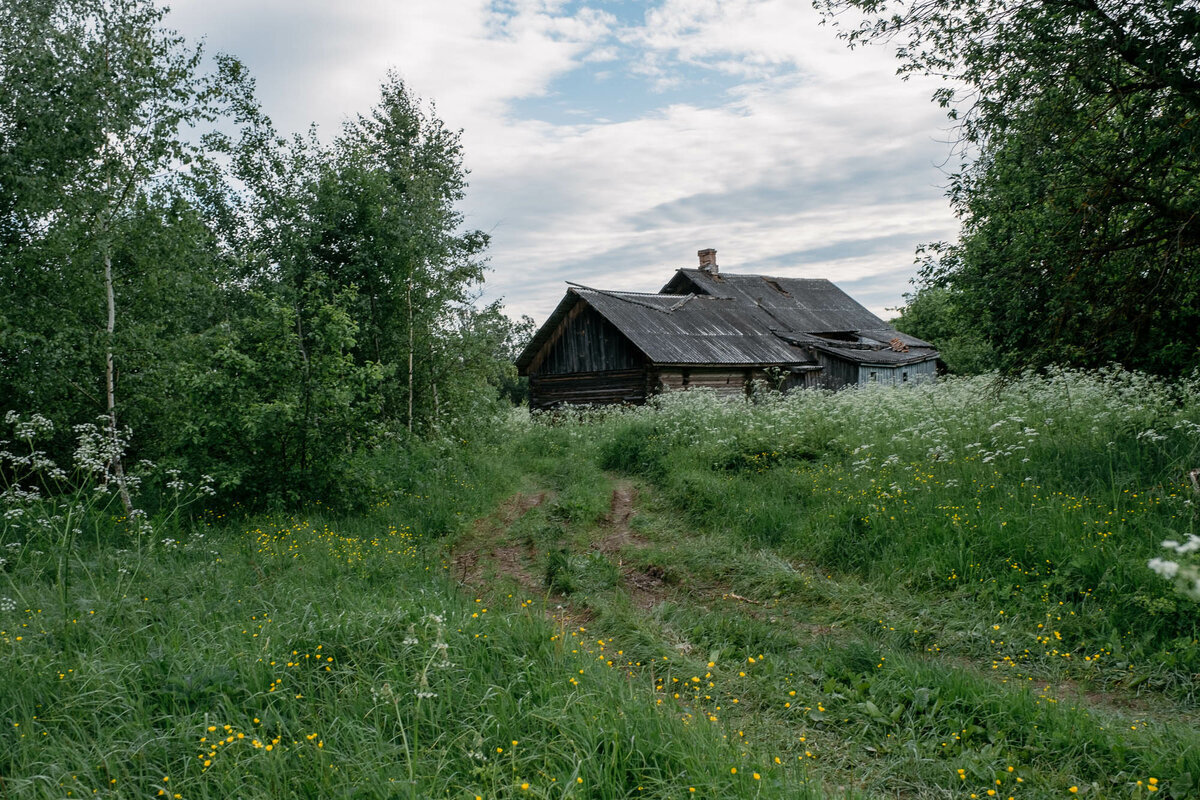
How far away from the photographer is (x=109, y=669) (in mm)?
4238

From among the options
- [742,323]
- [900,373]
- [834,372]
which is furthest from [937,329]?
[742,323]

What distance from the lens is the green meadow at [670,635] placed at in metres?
3.60

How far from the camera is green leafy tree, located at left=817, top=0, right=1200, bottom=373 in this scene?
25.0 ft

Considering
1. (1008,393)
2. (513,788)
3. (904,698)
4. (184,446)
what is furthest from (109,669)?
(1008,393)

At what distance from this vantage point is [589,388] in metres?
24.5

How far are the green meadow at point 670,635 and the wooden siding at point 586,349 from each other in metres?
13.2

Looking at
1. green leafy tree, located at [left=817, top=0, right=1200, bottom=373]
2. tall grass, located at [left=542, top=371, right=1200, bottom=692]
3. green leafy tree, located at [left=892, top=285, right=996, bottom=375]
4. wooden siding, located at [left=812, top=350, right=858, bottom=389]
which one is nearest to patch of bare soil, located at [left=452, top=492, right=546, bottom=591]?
tall grass, located at [left=542, top=371, right=1200, bottom=692]

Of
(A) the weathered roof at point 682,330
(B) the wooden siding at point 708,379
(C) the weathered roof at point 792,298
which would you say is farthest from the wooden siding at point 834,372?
(C) the weathered roof at point 792,298

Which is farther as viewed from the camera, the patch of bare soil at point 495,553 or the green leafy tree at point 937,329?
the green leafy tree at point 937,329

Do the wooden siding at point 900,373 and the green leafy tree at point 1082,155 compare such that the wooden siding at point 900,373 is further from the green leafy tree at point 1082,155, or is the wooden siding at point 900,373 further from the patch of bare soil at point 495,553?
the patch of bare soil at point 495,553

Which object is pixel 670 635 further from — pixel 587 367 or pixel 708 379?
pixel 587 367

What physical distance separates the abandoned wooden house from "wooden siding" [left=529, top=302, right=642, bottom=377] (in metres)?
0.03

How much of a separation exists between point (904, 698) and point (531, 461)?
9.87 meters

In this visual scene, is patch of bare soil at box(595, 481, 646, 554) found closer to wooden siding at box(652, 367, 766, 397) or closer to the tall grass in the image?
the tall grass
